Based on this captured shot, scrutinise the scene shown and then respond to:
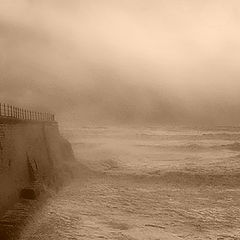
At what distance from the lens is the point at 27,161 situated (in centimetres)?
2156

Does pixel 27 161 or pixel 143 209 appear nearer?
pixel 143 209

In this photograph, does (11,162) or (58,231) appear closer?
(58,231)

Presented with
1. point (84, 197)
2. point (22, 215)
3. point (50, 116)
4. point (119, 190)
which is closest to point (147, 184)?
point (119, 190)

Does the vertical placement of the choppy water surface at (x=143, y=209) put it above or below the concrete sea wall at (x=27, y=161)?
below

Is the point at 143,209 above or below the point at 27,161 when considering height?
below

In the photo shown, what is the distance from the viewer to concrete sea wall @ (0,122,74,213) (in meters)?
17.1

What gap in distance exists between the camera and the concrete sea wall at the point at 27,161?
17078mm

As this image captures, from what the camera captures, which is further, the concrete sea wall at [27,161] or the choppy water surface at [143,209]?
the concrete sea wall at [27,161]

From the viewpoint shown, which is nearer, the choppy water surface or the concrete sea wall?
the choppy water surface

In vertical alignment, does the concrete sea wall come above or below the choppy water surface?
above

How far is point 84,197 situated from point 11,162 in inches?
206

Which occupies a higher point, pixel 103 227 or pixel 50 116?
pixel 50 116

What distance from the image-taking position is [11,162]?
1825 centimetres

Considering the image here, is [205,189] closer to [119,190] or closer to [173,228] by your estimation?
[119,190]
